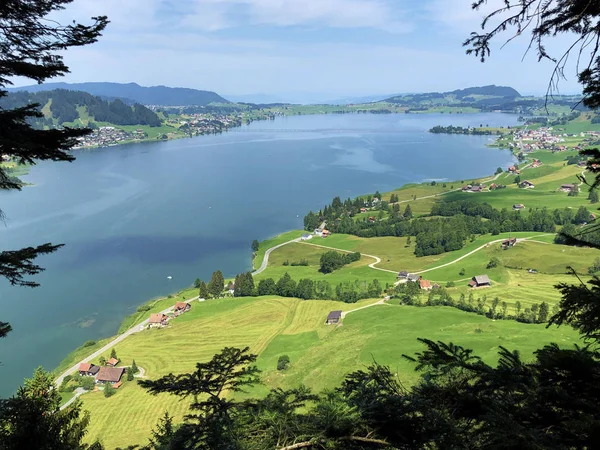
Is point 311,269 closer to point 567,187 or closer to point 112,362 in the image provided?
point 112,362

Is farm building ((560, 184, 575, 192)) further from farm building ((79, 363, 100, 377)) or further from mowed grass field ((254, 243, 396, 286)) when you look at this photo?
farm building ((79, 363, 100, 377))

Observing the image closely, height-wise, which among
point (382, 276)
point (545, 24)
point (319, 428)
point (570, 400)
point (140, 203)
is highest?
point (545, 24)

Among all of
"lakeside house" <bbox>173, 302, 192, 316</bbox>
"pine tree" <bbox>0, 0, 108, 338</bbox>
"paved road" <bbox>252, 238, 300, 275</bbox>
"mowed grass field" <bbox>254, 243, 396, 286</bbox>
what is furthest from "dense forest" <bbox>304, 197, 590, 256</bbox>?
"pine tree" <bbox>0, 0, 108, 338</bbox>

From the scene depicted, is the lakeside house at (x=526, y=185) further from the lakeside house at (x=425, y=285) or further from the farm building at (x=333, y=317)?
the farm building at (x=333, y=317)

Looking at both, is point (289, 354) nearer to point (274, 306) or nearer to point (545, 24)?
point (274, 306)

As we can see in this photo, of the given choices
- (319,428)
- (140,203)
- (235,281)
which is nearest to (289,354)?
(235,281)

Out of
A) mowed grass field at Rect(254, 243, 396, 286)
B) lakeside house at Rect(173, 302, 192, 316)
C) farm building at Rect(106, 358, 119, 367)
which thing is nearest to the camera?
farm building at Rect(106, 358, 119, 367)

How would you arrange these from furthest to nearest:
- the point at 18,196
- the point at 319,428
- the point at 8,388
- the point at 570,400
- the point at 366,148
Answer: the point at 366,148
the point at 18,196
the point at 8,388
the point at 319,428
the point at 570,400
